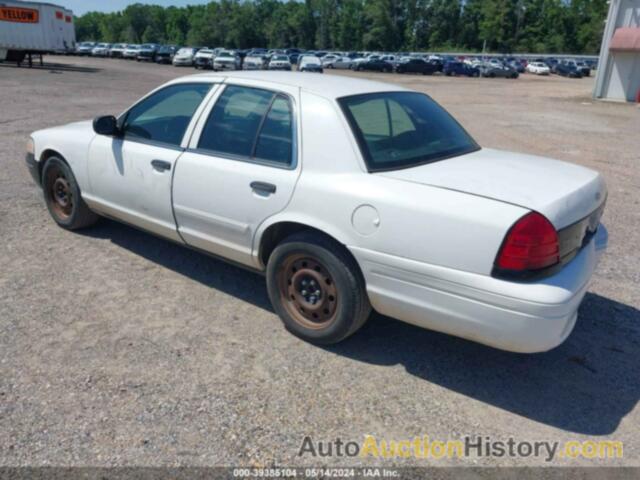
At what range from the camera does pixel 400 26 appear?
108 metres

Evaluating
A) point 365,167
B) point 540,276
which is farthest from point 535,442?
point 365,167

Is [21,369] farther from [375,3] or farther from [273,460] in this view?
[375,3]

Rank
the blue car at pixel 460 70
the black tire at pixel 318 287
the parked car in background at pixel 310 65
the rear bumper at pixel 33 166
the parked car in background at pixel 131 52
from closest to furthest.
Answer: the black tire at pixel 318 287, the rear bumper at pixel 33 166, the parked car in background at pixel 310 65, the parked car in background at pixel 131 52, the blue car at pixel 460 70

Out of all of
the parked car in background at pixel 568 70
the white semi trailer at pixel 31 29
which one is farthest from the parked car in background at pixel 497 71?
the white semi trailer at pixel 31 29

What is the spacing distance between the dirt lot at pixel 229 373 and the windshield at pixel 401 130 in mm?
1231

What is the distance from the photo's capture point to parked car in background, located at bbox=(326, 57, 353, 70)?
56.1m

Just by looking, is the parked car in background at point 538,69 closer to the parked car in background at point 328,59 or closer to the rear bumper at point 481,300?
the parked car in background at point 328,59

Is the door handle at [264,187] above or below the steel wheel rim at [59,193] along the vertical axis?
above

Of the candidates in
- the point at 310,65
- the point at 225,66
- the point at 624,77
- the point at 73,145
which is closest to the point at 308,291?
the point at 73,145

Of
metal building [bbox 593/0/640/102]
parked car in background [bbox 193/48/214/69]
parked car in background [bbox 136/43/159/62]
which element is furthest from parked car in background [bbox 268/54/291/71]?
metal building [bbox 593/0/640/102]

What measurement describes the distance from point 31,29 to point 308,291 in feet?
114

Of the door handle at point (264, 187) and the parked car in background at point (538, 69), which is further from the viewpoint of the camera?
the parked car in background at point (538, 69)

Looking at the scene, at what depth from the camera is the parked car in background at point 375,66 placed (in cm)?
5450

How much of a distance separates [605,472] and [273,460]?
5.22ft
